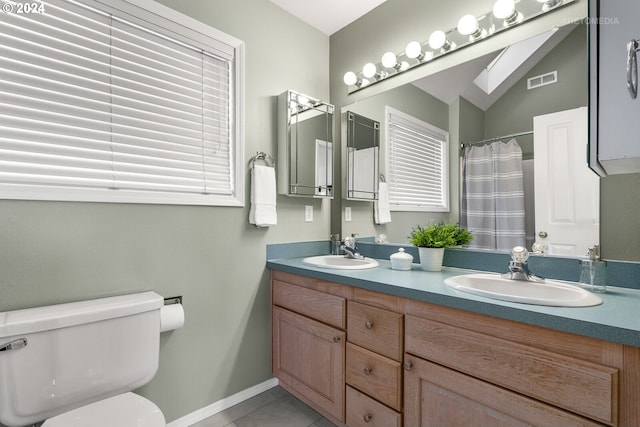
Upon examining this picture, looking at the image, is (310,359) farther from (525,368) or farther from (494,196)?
(494,196)

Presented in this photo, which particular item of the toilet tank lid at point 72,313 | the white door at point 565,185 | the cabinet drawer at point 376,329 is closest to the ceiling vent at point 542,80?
the white door at point 565,185

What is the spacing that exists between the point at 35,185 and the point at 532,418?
6.59 ft

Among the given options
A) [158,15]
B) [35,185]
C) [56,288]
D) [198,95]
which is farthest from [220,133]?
[56,288]

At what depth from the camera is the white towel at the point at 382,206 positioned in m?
A: 2.09

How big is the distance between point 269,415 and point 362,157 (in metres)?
1.76

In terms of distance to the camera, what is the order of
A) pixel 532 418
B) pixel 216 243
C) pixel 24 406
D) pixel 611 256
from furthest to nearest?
pixel 216 243 → pixel 611 256 → pixel 24 406 → pixel 532 418

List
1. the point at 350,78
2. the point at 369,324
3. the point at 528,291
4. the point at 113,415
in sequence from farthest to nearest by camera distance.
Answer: the point at 350,78 → the point at 369,324 → the point at 528,291 → the point at 113,415

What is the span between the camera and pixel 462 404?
1.11m

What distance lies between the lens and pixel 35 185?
1.29 m

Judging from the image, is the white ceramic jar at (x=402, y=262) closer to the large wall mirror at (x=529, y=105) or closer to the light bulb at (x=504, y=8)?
the large wall mirror at (x=529, y=105)

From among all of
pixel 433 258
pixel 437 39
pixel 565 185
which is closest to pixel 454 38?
pixel 437 39

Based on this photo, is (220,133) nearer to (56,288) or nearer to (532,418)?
(56,288)

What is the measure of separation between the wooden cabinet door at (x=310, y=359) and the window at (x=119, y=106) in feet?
2.78

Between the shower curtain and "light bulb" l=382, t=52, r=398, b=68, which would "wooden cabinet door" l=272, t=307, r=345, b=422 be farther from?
"light bulb" l=382, t=52, r=398, b=68
